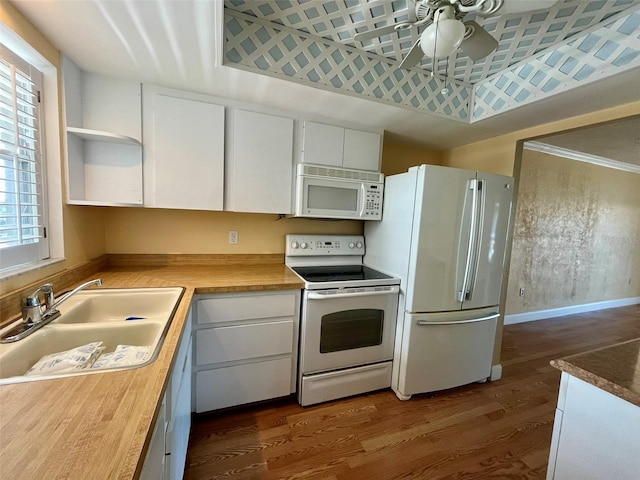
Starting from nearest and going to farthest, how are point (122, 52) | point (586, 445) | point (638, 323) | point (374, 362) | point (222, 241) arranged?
1. point (586, 445)
2. point (122, 52)
3. point (374, 362)
4. point (222, 241)
5. point (638, 323)

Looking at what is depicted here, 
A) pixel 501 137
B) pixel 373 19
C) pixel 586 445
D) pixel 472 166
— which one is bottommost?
pixel 586 445

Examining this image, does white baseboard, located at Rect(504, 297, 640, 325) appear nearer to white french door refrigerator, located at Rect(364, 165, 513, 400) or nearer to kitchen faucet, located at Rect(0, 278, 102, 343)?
white french door refrigerator, located at Rect(364, 165, 513, 400)

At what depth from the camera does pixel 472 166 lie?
103 inches

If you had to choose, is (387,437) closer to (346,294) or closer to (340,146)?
(346,294)

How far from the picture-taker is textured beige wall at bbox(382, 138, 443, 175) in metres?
2.73

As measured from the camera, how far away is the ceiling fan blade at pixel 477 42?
43.5 inches

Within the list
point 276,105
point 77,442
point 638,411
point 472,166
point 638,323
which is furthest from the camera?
point 638,323

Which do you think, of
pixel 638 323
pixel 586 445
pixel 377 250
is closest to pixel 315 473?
pixel 586 445

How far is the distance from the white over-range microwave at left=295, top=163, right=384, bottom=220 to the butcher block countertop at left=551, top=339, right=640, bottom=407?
152cm

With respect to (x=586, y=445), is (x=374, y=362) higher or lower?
lower

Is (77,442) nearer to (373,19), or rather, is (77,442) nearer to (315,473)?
(315,473)

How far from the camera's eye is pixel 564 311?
4.04m

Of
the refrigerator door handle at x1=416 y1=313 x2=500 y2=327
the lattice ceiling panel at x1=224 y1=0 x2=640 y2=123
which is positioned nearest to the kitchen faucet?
the lattice ceiling panel at x1=224 y1=0 x2=640 y2=123

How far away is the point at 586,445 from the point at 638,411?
21 cm
